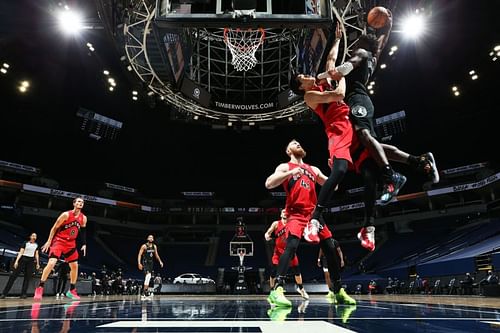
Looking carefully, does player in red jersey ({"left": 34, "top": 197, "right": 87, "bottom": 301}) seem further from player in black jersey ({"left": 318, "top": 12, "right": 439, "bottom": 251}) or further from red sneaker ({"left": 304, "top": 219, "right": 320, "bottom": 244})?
player in black jersey ({"left": 318, "top": 12, "right": 439, "bottom": 251})

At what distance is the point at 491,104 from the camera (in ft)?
74.5

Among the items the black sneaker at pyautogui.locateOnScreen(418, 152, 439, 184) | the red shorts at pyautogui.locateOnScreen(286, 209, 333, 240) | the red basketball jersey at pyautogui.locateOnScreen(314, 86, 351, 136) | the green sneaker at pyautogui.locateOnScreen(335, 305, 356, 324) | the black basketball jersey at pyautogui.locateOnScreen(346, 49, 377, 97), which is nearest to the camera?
the green sneaker at pyautogui.locateOnScreen(335, 305, 356, 324)

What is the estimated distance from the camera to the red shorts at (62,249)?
7285mm

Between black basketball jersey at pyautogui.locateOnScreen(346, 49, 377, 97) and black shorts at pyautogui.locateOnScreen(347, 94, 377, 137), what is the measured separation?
0.31 feet

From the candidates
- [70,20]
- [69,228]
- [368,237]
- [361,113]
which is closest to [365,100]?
[361,113]

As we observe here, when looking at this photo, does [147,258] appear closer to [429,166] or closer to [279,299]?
[279,299]

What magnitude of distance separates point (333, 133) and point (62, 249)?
655 cm

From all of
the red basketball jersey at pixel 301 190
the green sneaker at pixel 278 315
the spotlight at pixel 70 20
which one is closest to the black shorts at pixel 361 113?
the red basketball jersey at pixel 301 190

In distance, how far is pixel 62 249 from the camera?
24.1 feet

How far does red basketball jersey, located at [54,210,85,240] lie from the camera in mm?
7422

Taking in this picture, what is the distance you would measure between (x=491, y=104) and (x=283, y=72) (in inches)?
573

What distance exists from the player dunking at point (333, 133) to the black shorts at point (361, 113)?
68 millimetres

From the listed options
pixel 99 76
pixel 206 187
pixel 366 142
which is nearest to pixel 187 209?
pixel 206 187

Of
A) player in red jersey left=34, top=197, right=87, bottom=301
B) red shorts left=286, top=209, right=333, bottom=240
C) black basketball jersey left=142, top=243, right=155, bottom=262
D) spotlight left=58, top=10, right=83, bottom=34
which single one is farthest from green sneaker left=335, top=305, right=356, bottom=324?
spotlight left=58, top=10, right=83, bottom=34
